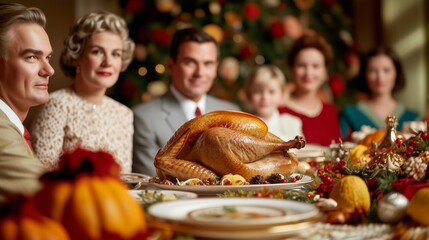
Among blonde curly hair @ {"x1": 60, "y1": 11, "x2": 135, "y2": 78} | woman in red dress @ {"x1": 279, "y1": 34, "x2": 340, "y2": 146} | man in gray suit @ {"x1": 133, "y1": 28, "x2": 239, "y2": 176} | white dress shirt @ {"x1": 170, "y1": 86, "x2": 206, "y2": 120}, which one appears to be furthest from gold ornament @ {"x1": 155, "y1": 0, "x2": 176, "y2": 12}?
blonde curly hair @ {"x1": 60, "y1": 11, "x2": 135, "y2": 78}

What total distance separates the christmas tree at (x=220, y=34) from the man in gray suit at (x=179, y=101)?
127cm

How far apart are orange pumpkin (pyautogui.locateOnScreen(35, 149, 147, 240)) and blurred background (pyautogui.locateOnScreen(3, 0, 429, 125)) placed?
3001mm

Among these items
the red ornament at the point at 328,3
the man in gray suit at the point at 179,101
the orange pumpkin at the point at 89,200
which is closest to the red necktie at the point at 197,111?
the man in gray suit at the point at 179,101

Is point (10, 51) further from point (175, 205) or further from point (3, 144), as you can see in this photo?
point (175, 205)

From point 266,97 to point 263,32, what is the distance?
4.59 ft

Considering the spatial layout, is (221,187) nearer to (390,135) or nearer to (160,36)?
(390,135)

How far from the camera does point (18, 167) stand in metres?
1.21

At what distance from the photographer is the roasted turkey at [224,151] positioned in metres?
1.56

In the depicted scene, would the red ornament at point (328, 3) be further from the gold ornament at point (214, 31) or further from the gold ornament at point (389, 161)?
the gold ornament at point (389, 161)

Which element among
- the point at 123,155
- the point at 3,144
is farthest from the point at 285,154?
the point at 123,155

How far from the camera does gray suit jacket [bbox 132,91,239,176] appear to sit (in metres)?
2.99

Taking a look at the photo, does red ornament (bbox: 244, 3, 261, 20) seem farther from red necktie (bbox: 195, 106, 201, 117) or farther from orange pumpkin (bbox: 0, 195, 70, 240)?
orange pumpkin (bbox: 0, 195, 70, 240)

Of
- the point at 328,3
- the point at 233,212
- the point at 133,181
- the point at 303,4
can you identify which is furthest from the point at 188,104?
the point at 328,3

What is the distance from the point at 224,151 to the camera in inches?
61.3
